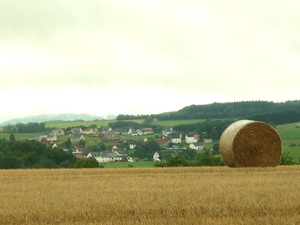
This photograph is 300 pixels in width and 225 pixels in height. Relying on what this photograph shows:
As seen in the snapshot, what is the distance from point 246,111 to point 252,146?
58585mm

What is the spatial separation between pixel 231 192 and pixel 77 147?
50123 millimetres

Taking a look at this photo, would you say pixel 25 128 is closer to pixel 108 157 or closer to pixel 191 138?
pixel 191 138

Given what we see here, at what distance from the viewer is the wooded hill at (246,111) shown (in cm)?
6694

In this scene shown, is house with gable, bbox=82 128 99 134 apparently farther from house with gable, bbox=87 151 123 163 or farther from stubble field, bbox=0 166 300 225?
stubble field, bbox=0 166 300 225

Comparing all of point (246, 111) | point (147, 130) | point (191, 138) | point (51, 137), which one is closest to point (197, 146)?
point (191, 138)

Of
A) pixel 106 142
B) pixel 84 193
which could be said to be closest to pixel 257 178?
pixel 84 193

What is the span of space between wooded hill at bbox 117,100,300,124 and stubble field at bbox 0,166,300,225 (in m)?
51.7

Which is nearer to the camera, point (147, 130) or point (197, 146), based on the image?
point (197, 146)

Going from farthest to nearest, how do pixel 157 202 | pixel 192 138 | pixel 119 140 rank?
pixel 119 140 → pixel 192 138 → pixel 157 202

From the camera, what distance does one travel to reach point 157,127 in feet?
278

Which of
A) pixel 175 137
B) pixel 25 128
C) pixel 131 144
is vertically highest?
pixel 25 128

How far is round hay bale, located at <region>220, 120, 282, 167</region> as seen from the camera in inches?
845

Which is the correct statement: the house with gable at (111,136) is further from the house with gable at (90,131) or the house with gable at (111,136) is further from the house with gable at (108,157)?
the house with gable at (108,157)

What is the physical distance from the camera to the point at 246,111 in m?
79.4
